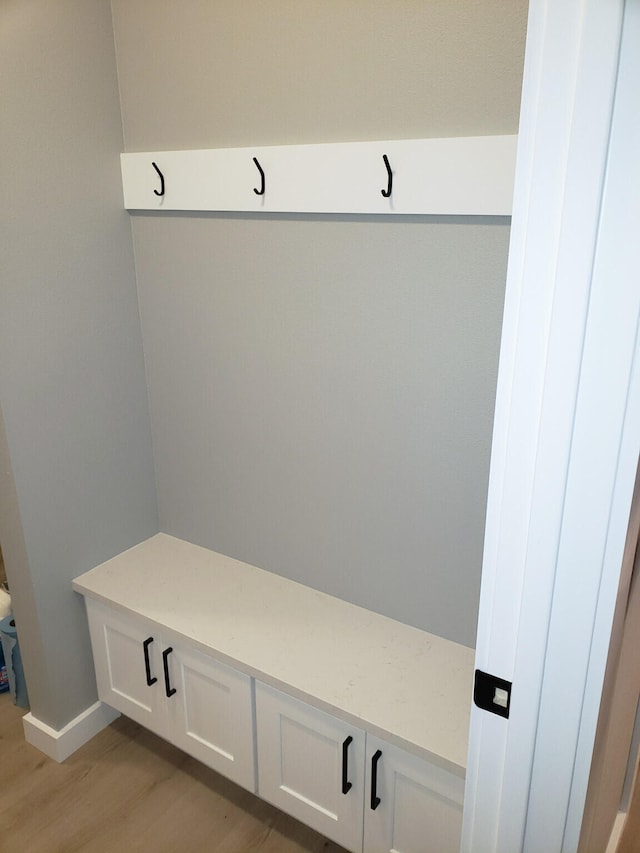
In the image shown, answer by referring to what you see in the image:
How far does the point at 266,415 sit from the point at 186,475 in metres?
0.41

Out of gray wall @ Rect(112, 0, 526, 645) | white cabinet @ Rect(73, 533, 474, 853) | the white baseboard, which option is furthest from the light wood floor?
gray wall @ Rect(112, 0, 526, 645)

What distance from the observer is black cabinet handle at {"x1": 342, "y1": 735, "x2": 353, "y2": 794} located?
156cm

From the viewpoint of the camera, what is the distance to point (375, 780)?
1546 mm

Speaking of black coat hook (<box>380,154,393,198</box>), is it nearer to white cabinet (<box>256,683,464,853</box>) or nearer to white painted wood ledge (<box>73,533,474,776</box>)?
white painted wood ledge (<box>73,533,474,776</box>)

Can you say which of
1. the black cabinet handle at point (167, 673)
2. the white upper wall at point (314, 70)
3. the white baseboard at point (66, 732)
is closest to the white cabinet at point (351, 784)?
the black cabinet handle at point (167, 673)

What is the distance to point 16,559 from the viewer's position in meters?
1.92

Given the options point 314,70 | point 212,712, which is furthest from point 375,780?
point 314,70

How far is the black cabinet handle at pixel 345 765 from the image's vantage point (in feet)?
5.13

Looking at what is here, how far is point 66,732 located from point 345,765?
0.99m

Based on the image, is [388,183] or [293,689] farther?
[293,689]

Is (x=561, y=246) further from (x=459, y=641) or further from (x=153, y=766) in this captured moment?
(x=153, y=766)

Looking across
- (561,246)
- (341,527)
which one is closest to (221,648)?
(341,527)

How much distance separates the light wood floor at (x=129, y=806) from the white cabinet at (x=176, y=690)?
0.49ft

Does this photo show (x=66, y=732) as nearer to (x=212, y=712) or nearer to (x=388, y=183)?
(x=212, y=712)
